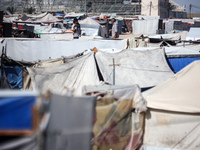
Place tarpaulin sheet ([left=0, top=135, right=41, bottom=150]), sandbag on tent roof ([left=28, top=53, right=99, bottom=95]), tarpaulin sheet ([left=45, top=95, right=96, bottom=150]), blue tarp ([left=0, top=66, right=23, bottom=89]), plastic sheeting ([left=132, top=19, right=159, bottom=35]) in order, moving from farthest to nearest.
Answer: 1. plastic sheeting ([left=132, top=19, right=159, bottom=35])
2. blue tarp ([left=0, top=66, right=23, bottom=89])
3. sandbag on tent roof ([left=28, top=53, right=99, bottom=95])
4. tarpaulin sheet ([left=45, top=95, right=96, bottom=150])
5. tarpaulin sheet ([left=0, top=135, right=41, bottom=150])

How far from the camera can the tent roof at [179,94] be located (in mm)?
5422

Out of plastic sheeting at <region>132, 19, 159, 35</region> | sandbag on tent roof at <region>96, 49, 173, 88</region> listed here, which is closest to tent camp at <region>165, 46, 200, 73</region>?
sandbag on tent roof at <region>96, 49, 173, 88</region>

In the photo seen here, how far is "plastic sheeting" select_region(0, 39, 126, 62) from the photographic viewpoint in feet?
37.4

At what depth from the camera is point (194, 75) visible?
6.53 meters

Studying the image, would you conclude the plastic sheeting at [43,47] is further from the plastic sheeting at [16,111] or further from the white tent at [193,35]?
the plastic sheeting at [16,111]

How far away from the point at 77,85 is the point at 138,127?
3.16 meters

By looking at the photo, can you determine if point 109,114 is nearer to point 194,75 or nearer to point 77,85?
point 194,75

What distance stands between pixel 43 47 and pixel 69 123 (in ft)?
27.3

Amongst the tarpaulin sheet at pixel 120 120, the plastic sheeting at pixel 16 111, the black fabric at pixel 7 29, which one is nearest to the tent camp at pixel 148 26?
the black fabric at pixel 7 29

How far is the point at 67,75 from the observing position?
27.0 ft

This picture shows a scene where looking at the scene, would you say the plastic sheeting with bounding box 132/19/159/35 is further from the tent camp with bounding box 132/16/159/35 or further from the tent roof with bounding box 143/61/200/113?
the tent roof with bounding box 143/61/200/113

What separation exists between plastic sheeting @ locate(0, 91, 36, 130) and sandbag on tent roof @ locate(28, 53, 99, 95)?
484cm

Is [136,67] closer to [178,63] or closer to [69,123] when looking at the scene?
[178,63]

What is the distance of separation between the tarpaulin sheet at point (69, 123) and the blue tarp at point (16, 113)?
389mm
